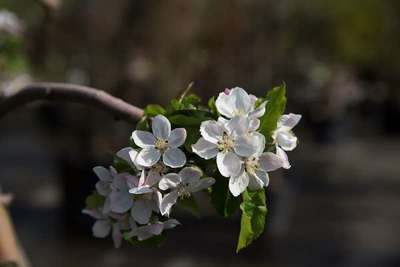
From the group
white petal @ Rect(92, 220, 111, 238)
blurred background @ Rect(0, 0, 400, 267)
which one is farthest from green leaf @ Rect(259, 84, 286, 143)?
blurred background @ Rect(0, 0, 400, 267)

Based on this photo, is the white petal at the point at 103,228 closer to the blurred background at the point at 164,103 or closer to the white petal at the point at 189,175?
the white petal at the point at 189,175

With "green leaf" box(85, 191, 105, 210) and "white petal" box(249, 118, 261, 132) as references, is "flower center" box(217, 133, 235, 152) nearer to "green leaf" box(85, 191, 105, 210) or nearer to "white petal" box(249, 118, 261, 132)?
→ "white petal" box(249, 118, 261, 132)

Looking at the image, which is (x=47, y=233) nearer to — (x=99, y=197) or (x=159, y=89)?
(x=159, y=89)

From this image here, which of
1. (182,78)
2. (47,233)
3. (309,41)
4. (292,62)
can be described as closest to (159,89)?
(182,78)

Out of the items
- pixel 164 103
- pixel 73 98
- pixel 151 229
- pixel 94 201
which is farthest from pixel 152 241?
pixel 164 103

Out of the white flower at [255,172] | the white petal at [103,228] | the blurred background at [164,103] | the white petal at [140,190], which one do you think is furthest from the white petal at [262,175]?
the blurred background at [164,103]

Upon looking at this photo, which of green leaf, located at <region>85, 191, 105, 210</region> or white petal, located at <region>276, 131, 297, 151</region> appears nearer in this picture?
white petal, located at <region>276, 131, 297, 151</region>
